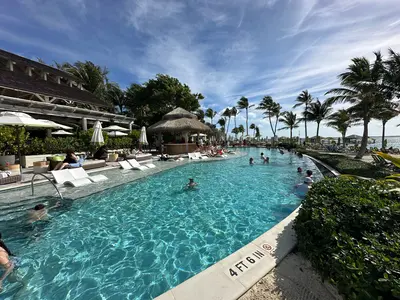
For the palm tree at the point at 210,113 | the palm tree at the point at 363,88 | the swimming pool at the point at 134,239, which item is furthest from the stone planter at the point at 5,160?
the palm tree at the point at 210,113

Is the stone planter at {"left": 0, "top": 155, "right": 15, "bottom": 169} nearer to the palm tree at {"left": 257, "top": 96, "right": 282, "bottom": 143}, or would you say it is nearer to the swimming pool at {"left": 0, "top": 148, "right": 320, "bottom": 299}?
the swimming pool at {"left": 0, "top": 148, "right": 320, "bottom": 299}

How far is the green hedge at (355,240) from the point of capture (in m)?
1.39

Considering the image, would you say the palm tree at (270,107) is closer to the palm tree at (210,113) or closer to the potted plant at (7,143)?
the palm tree at (210,113)

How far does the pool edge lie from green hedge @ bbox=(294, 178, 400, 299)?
1.40 ft

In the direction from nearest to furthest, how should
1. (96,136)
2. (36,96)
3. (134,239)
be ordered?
(134,239)
(96,136)
(36,96)

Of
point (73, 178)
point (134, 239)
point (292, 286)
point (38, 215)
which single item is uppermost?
point (73, 178)

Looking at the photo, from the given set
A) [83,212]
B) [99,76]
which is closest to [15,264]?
[83,212]

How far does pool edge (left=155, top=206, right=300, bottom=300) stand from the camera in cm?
199

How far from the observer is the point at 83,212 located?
5.01 meters

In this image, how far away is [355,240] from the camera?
77.0 inches

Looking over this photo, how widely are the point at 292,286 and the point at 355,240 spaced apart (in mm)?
923

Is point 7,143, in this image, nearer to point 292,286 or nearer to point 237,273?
point 237,273

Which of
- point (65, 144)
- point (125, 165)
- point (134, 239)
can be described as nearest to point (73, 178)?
point (125, 165)

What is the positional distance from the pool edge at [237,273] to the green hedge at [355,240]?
43cm
